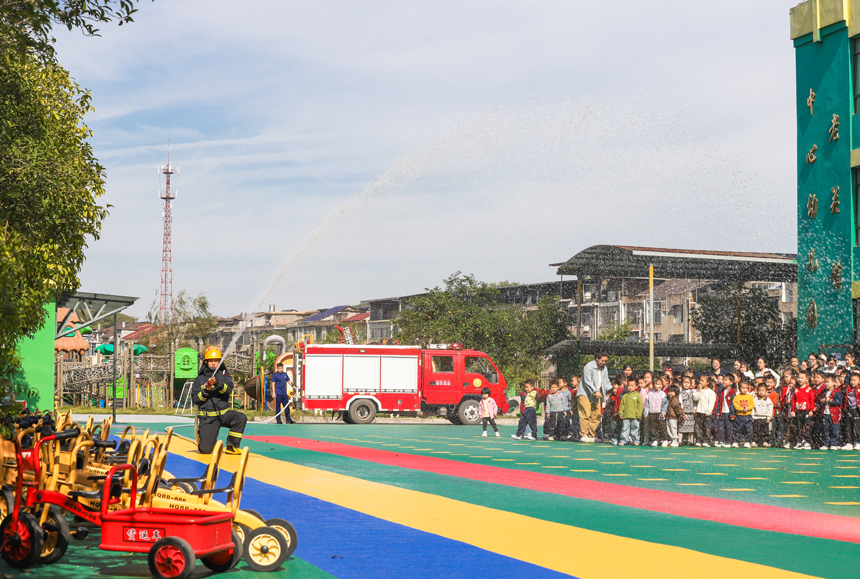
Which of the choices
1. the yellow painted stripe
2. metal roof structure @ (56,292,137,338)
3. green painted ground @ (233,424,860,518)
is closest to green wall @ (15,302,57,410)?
metal roof structure @ (56,292,137,338)

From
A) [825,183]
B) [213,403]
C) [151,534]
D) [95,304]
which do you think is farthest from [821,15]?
[151,534]

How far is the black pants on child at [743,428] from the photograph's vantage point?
805 inches

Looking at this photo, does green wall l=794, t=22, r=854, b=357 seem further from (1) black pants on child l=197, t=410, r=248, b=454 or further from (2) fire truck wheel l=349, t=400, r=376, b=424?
(1) black pants on child l=197, t=410, r=248, b=454

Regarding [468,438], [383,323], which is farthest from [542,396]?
[383,323]

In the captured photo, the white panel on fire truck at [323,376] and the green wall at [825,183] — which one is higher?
the green wall at [825,183]

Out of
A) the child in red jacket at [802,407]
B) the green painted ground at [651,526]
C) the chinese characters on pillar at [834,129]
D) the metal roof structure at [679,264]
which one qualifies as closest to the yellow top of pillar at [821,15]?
the chinese characters on pillar at [834,129]

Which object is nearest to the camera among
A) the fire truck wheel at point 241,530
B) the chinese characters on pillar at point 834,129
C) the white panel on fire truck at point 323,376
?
the fire truck wheel at point 241,530

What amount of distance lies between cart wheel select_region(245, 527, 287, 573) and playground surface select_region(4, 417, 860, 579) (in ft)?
0.36

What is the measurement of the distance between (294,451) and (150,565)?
11721 millimetres

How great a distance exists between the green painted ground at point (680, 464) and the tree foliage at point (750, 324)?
14918mm

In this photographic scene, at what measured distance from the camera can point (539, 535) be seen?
8.37 m

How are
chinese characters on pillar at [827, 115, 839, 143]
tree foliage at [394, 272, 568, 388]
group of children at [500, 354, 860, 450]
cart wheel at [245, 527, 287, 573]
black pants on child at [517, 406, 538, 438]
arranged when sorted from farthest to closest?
tree foliage at [394, 272, 568, 388] < chinese characters on pillar at [827, 115, 839, 143] < black pants on child at [517, 406, 538, 438] < group of children at [500, 354, 860, 450] < cart wheel at [245, 527, 287, 573]

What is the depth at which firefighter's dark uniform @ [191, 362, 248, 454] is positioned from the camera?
13867 millimetres

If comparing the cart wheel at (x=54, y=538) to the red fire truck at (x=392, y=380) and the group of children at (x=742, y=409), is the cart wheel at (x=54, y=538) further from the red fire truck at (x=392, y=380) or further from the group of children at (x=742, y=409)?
the red fire truck at (x=392, y=380)
